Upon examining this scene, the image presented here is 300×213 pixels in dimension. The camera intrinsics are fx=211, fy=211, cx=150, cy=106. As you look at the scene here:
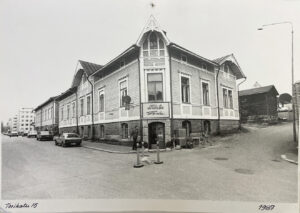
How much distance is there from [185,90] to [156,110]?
4.07 ft

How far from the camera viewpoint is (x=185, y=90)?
6301 millimetres

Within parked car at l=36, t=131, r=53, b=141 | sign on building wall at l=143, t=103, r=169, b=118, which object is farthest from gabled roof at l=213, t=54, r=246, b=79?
parked car at l=36, t=131, r=53, b=141

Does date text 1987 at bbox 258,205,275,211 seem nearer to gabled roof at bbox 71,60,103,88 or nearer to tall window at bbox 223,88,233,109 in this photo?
tall window at bbox 223,88,233,109

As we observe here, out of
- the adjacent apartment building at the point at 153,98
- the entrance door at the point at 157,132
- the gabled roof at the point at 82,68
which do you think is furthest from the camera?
the entrance door at the point at 157,132

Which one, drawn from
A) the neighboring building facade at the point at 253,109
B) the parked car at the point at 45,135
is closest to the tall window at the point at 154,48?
the neighboring building facade at the point at 253,109

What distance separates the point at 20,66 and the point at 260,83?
3919mm

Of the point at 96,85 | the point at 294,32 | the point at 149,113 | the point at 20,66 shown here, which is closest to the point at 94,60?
the point at 20,66

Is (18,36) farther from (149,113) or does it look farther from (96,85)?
(149,113)

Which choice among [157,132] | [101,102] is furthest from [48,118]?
[157,132]

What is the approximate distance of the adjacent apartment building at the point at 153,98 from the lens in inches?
192

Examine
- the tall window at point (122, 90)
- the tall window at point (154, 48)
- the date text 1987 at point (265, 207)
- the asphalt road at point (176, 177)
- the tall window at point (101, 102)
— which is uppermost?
the tall window at point (154, 48)

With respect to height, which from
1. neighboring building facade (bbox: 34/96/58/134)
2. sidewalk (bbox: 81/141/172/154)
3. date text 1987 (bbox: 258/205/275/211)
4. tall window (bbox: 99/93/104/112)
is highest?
tall window (bbox: 99/93/104/112)

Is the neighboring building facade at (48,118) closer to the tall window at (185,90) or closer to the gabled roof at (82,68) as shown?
the gabled roof at (82,68)

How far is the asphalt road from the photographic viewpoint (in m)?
2.86
